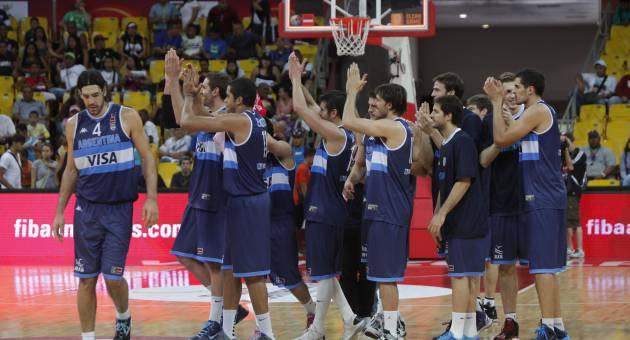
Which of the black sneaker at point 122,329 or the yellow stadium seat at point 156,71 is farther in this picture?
the yellow stadium seat at point 156,71

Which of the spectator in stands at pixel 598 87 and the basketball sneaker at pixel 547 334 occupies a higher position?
the spectator in stands at pixel 598 87

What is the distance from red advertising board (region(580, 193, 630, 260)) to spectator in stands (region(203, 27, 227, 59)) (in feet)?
32.3

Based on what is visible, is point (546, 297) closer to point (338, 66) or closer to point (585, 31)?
point (338, 66)

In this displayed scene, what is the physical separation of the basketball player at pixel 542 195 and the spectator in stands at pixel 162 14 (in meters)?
17.0

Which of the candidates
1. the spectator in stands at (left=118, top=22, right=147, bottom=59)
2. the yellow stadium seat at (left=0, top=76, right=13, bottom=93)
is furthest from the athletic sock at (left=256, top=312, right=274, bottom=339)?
the spectator in stands at (left=118, top=22, right=147, bottom=59)

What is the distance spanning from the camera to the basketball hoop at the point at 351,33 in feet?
50.8

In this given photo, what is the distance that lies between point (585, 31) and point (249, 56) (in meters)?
10.6

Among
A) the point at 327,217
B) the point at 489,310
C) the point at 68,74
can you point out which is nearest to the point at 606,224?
the point at 489,310

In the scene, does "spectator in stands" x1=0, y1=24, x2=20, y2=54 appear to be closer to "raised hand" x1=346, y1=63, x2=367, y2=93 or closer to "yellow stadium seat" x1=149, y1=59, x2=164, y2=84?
"yellow stadium seat" x1=149, y1=59, x2=164, y2=84

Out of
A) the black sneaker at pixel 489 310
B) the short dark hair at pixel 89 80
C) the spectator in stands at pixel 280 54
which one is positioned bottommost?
the black sneaker at pixel 489 310

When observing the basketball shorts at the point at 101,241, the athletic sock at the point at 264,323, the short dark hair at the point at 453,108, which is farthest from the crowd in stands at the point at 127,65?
the basketball shorts at the point at 101,241

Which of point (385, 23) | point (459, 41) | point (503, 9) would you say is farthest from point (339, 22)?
point (459, 41)

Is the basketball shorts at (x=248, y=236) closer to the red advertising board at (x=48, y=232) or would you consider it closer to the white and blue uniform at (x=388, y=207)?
the white and blue uniform at (x=388, y=207)

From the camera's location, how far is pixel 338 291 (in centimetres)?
941
